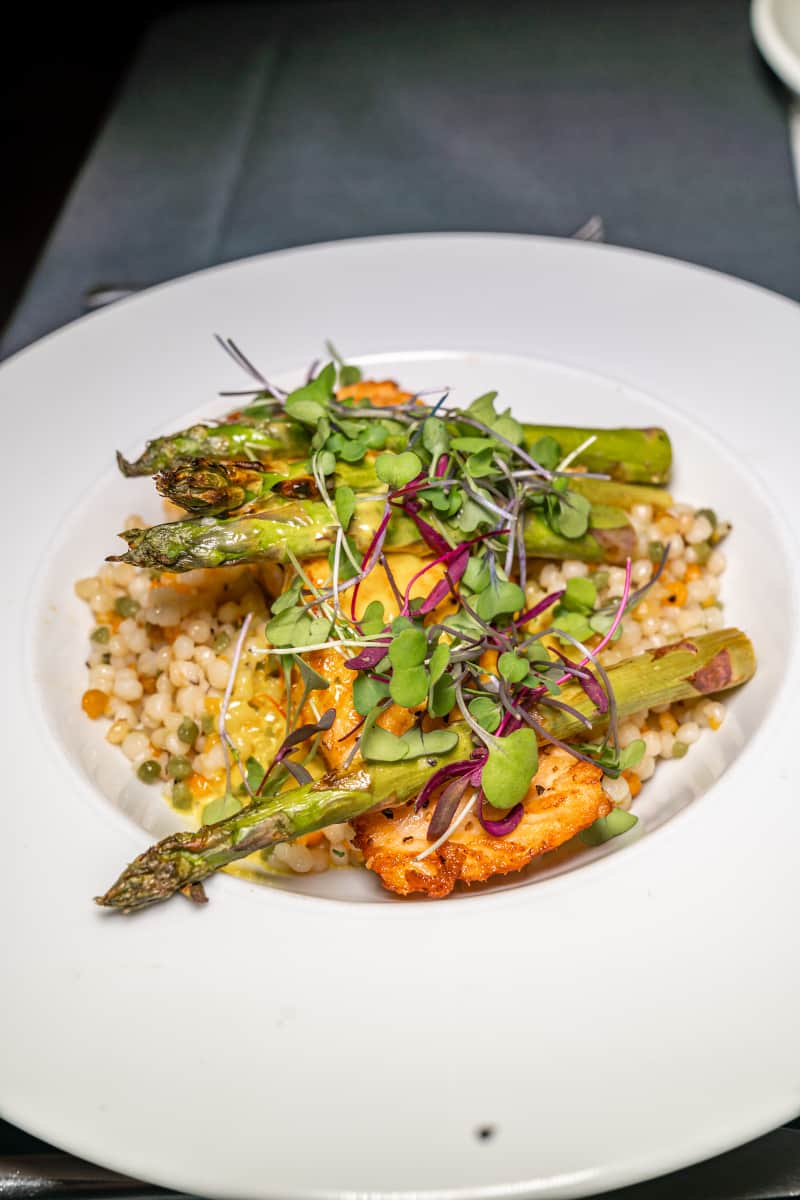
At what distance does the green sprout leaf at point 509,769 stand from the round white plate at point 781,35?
342 cm

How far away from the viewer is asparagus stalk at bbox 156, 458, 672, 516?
2709 millimetres

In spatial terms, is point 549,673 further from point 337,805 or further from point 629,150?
point 629,150

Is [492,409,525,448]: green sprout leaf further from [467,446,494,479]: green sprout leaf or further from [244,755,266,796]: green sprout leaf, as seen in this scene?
[244,755,266,796]: green sprout leaf

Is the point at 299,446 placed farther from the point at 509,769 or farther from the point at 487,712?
the point at 509,769

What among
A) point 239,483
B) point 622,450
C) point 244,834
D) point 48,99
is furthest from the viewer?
point 48,99

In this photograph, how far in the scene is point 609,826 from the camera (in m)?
2.62

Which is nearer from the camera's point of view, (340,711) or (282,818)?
(282,818)

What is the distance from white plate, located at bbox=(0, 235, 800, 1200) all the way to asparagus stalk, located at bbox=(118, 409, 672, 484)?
15 centimetres

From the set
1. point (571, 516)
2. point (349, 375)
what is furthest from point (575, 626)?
point (349, 375)

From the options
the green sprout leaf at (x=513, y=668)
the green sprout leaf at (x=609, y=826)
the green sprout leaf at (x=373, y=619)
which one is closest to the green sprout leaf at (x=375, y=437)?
the green sprout leaf at (x=373, y=619)

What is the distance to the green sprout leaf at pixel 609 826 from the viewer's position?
103 inches

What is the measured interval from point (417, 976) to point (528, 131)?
428 centimetres

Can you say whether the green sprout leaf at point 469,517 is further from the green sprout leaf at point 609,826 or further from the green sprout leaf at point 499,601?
the green sprout leaf at point 609,826

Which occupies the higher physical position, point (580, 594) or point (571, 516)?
point (571, 516)
